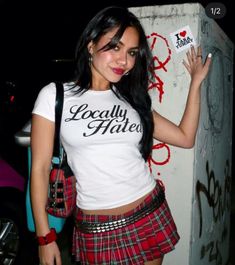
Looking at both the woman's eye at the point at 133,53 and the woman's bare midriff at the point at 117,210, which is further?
the woman's eye at the point at 133,53

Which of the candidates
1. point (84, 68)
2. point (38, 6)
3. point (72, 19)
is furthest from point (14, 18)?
point (84, 68)

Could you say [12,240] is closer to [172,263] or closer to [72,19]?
[172,263]

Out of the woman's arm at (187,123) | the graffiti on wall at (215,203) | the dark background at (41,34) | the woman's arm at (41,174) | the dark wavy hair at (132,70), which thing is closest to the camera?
the woman's arm at (41,174)

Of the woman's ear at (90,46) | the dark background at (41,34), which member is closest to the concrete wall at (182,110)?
the woman's ear at (90,46)

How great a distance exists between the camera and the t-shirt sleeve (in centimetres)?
156

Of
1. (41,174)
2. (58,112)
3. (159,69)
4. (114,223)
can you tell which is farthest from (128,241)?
(159,69)

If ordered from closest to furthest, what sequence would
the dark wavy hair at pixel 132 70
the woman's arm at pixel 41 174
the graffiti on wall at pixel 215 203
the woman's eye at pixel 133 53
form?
the woman's arm at pixel 41 174 → the dark wavy hair at pixel 132 70 → the woman's eye at pixel 133 53 → the graffiti on wall at pixel 215 203

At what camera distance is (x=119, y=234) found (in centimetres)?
164

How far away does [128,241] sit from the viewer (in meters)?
1.66

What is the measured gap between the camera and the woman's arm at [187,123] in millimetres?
1932

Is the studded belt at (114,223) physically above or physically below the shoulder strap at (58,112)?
below

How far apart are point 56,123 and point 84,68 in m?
0.42

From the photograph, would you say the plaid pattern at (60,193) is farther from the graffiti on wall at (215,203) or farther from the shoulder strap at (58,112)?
the graffiti on wall at (215,203)

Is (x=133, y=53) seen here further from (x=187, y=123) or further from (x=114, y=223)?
(x=114, y=223)
